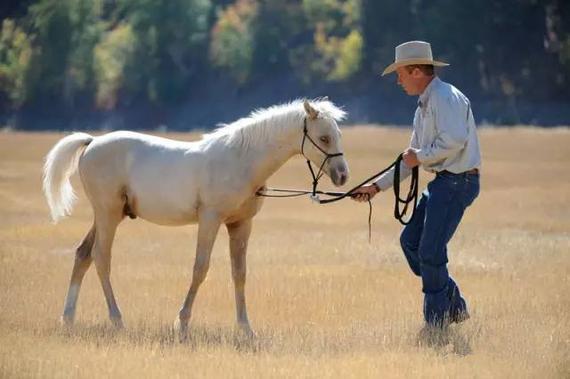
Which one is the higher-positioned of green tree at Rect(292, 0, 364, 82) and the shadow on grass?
green tree at Rect(292, 0, 364, 82)

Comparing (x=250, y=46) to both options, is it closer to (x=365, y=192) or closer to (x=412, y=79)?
(x=365, y=192)

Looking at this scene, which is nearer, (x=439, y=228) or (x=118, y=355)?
(x=118, y=355)

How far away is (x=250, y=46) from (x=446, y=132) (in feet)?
242

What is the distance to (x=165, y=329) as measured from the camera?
10945 mm

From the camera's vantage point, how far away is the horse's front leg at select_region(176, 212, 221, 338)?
10.9m

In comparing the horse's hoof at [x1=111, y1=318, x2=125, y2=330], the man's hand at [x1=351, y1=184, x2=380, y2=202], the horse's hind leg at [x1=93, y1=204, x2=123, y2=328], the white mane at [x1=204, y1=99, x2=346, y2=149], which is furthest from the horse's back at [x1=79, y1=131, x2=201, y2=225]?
the man's hand at [x1=351, y1=184, x2=380, y2=202]

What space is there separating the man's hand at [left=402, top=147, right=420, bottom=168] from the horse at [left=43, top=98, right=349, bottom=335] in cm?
72

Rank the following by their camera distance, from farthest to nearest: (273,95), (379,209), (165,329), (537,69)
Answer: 1. (273,95)
2. (537,69)
3. (379,209)
4. (165,329)

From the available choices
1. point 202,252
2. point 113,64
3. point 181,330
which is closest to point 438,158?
point 202,252

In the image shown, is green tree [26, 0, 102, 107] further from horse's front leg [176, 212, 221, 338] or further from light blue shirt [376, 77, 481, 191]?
light blue shirt [376, 77, 481, 191]

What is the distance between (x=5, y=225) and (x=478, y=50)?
5276 cm

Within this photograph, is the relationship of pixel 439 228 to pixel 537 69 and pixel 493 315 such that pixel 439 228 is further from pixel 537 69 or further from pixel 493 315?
pixel 537 69

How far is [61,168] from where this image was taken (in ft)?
40.1

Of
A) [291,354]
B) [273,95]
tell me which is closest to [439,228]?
[291,354]
